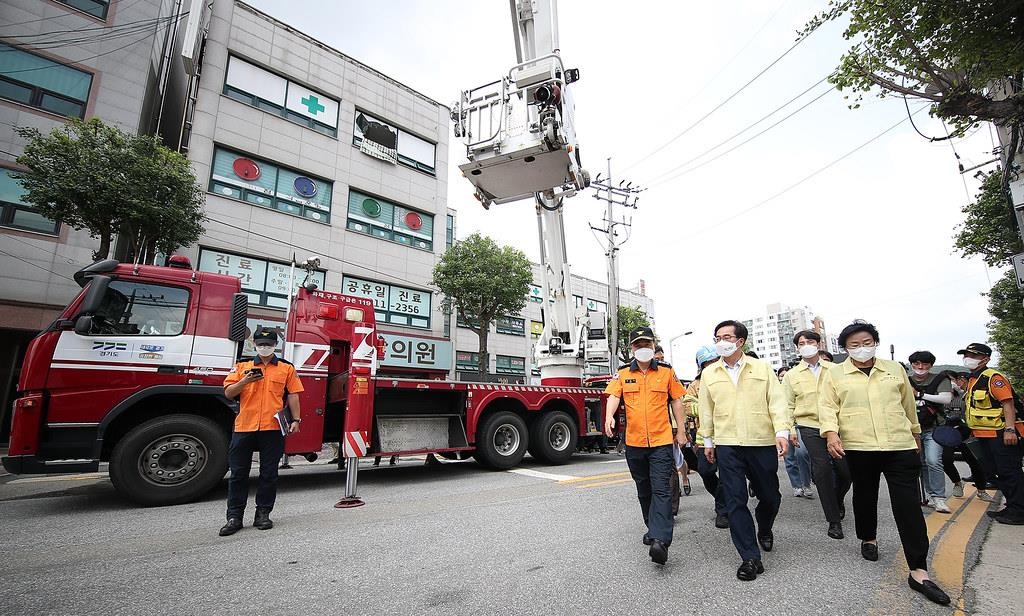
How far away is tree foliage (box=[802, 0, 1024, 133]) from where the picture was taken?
5473mm

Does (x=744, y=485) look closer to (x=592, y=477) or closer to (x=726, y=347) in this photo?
(x=726, y=347)

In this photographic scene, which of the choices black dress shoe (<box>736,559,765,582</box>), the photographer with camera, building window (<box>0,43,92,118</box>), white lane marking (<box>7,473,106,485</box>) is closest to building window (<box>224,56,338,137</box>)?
building window (<box>0,43,92,118</box>)

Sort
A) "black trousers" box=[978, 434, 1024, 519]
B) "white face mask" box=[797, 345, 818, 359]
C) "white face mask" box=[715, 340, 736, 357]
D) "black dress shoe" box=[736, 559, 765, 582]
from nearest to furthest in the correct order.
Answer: "black dress shoe" box=[736, 559, 765, 582]
"white face mask" box=[715, 340, 736, 357]
"black trousers" box=[978, 434, 1024, 519]
"white face mask" box=[797, 345, 818, 359]

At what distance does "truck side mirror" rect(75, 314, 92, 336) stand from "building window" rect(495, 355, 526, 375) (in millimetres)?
22283

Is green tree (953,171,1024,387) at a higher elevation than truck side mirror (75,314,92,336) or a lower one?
higher

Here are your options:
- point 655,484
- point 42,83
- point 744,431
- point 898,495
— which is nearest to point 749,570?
point 655,484

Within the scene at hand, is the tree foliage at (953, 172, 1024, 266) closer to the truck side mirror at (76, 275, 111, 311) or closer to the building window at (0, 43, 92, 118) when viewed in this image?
the truck side mirror at (76, 275, 111, 311)

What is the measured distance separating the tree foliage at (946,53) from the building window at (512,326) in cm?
2136

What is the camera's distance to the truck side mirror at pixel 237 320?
5.95 meters

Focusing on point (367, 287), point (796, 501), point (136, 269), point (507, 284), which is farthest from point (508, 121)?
point (367, 287)

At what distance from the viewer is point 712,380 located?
11.6ft

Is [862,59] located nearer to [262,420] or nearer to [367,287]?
[262,420]

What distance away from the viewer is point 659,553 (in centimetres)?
311

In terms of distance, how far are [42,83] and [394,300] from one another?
12.6 m
